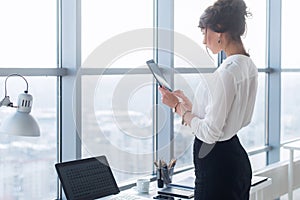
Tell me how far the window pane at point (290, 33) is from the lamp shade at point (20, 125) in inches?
154

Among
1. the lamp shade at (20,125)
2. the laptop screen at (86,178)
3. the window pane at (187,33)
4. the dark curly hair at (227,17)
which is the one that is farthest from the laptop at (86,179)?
the window pane at (187,33)

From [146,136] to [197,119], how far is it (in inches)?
60.2

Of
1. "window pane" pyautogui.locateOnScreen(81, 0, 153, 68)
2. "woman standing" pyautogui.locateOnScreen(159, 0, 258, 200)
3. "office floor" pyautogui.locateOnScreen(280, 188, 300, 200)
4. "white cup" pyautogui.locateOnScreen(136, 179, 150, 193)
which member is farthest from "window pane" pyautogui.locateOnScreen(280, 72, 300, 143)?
"woman standing" pyautogui.locateOnScreen(159, 0, 258, 200)

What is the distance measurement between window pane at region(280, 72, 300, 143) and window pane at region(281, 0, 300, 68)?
0.15 m

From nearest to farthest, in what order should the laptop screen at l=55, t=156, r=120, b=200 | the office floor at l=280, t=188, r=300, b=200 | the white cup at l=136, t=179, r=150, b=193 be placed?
the laptop screen at l=55, t=156, r=120, b=200, the white cup at l=136, t=179, r=150, b=193, the office floor at l=280, t=188, r=300, b=200

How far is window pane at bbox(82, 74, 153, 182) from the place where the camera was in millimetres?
2873

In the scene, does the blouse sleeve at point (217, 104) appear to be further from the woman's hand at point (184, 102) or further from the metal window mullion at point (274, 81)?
the metal window mullion at point (274, 81)

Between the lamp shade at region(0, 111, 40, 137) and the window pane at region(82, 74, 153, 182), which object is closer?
the lamp shade at region(0, 111, 40, 137)

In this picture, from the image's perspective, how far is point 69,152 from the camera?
2822 mm

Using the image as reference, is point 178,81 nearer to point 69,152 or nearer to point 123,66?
point 123,66

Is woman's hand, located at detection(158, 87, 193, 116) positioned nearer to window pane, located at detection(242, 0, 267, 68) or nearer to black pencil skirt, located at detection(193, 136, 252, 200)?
black pencil skirt, located at detection(193, 136, 252, 200)

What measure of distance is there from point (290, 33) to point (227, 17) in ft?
12.0

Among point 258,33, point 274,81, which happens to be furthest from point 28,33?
point 274,81

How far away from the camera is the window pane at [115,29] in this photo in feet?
9.60
